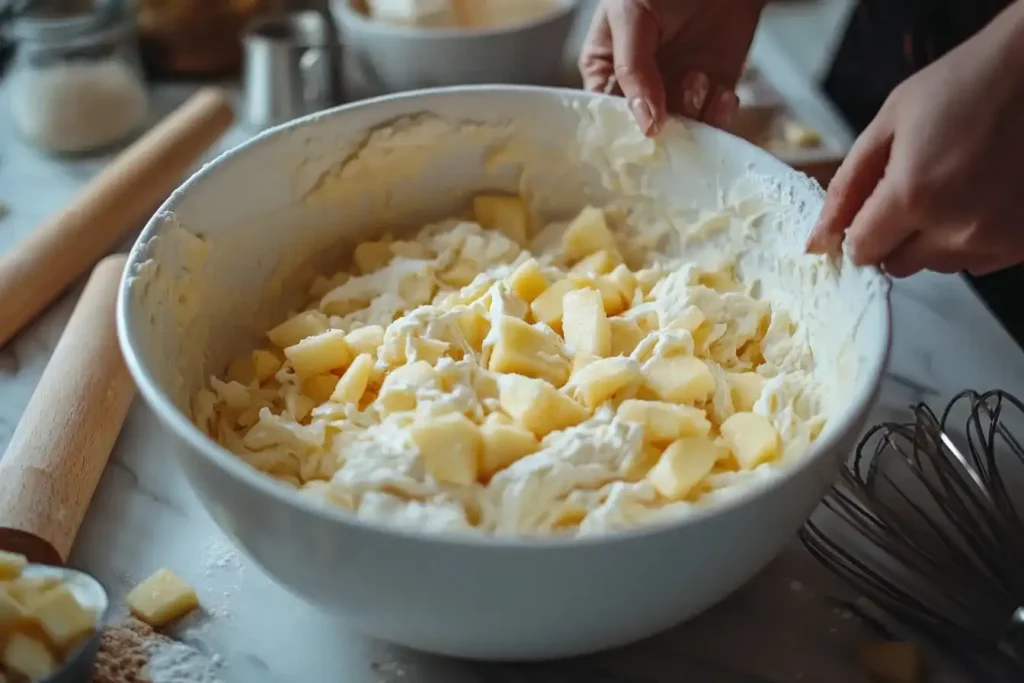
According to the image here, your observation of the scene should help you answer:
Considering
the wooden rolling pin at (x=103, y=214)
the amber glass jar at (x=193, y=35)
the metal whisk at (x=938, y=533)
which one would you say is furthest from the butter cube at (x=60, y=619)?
the amber glass jar at (x=193, y=35)

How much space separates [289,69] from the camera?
5.24 ft

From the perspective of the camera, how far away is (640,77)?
1085 millimetres

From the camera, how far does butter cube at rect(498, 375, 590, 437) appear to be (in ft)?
2.84

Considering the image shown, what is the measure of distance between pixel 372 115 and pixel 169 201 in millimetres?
272

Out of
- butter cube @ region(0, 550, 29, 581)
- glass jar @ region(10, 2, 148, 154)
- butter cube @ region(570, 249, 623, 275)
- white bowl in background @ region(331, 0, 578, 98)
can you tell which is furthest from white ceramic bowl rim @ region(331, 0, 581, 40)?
butter cube @ region(0, 550, 29, 581)

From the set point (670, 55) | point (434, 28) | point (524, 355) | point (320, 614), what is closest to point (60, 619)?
point (320, 614)

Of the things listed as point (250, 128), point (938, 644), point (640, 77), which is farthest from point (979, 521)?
point (250, 128)

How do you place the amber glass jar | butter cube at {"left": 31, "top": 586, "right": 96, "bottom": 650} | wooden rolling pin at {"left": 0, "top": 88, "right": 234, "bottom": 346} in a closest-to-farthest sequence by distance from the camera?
butter cube at {"left": 31, "top": 586, "right": 96, "bottom": 650} < wooden rolling pin at {"left": 0, "top": 88, "right": 234, "bottom": 346} < the amber glass jar

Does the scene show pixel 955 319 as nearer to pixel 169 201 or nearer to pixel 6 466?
pixel 169 201

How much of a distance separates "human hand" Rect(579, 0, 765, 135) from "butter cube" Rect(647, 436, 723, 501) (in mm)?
404

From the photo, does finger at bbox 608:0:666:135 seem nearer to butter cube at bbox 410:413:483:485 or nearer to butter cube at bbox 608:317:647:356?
butter cube at bbox 608:317:647:356

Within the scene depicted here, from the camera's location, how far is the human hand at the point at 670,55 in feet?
3.57

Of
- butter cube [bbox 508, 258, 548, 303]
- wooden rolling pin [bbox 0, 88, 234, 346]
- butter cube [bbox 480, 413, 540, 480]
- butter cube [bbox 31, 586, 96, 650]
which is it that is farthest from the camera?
wooden rolling pin [bbox 0, 88, 234, 346]

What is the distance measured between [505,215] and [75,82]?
0.79 meters
